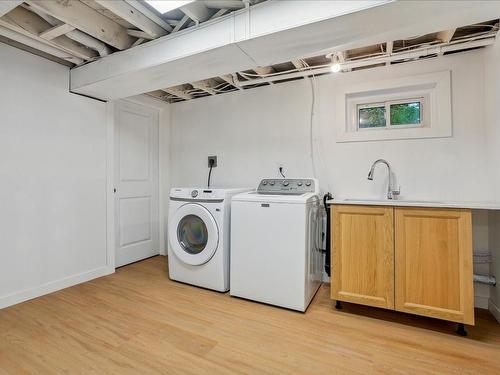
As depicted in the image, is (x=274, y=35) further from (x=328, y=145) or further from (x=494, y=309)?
(x=494, y=309)

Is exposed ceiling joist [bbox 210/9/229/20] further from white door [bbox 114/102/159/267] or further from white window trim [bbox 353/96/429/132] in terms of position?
white door [bbox 114/102/159/267]

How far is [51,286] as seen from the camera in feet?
7.59

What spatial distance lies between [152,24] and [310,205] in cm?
179

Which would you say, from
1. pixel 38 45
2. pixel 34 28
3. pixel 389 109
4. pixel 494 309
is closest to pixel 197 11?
pixel 34 28

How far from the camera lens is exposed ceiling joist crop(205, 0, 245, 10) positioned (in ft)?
5.26

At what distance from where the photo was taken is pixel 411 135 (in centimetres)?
227

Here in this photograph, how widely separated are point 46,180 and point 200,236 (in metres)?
1.45

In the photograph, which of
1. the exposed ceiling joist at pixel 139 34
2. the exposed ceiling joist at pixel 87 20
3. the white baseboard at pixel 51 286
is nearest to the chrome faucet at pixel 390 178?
the exposed ceiling joist at pixel 139 34

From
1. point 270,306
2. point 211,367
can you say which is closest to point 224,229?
point 270,306

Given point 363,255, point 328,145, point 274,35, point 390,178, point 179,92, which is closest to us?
point 274,35

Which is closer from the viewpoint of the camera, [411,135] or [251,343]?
[251,343]

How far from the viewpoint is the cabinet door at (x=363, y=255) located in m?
1.83

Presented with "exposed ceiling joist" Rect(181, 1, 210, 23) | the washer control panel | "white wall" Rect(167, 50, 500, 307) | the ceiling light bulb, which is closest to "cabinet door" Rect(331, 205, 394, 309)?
the washer control panel

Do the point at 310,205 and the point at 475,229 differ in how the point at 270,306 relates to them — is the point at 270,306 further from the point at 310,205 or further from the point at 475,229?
the point at 475,229
